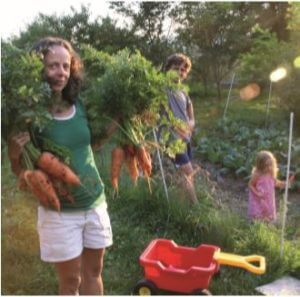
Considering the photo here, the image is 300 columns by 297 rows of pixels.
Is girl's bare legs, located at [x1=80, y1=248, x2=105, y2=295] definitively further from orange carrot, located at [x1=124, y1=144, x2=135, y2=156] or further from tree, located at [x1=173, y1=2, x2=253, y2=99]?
tree, located at [x1=173, y1=2, x2=253, y2=99]

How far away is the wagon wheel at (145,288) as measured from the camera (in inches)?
144

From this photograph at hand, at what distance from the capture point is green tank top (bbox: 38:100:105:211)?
2.73 m

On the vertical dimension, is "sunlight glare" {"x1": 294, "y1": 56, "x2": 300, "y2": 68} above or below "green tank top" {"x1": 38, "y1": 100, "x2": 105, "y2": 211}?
above

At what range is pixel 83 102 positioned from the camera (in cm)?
294

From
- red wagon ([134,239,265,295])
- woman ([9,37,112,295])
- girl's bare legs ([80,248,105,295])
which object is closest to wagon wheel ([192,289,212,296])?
red wagon ([134,239,265,295])

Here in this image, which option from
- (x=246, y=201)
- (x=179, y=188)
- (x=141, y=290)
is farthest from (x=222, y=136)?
(x=141, y=290)

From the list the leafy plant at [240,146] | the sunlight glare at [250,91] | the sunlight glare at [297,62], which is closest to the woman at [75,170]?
the leafy plant at [240,146]

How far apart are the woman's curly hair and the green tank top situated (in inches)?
2.7

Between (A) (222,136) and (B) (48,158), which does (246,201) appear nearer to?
(A) (222,136)

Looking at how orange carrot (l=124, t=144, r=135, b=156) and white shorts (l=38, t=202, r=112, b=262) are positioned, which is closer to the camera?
white shorts (l=38, t=202, r=112, b=262)

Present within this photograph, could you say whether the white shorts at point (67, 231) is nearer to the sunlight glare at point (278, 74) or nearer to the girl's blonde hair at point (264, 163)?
the girl's blonde hair at point (264, 163)

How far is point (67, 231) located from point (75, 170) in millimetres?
296

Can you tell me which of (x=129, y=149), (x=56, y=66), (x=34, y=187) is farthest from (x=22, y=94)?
(x=129, y=149)

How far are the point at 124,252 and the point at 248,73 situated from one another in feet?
25.0
